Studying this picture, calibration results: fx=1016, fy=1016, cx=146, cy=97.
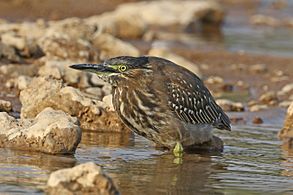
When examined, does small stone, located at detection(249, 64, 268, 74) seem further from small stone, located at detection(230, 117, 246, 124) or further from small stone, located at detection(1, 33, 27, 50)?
small stone, located at detection(230, 117, 246, 124)

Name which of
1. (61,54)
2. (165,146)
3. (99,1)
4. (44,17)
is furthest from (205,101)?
(99,1)

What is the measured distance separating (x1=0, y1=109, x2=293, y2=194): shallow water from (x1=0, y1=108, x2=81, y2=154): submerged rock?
0.32 ft

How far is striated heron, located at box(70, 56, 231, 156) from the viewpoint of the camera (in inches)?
370

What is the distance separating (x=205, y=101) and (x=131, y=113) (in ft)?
3.48

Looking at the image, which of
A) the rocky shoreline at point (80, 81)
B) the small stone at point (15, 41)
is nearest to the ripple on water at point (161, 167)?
the rocky shoreline at point (80, 81)

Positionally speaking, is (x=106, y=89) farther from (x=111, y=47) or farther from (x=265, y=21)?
(x=265, y=21)

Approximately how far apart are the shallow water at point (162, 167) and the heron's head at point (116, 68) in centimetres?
72

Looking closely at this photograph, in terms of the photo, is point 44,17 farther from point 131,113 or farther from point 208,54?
point 131,113

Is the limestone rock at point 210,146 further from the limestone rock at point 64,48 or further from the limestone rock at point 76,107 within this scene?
the limestone rock at point 64,48

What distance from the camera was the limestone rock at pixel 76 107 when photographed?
1073cm

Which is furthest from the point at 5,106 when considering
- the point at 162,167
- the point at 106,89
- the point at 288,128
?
the point at 288,128

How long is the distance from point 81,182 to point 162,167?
6.39ft

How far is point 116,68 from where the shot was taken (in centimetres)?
941


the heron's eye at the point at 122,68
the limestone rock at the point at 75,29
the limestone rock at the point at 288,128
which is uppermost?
the limestone rock at the point at 75,29
